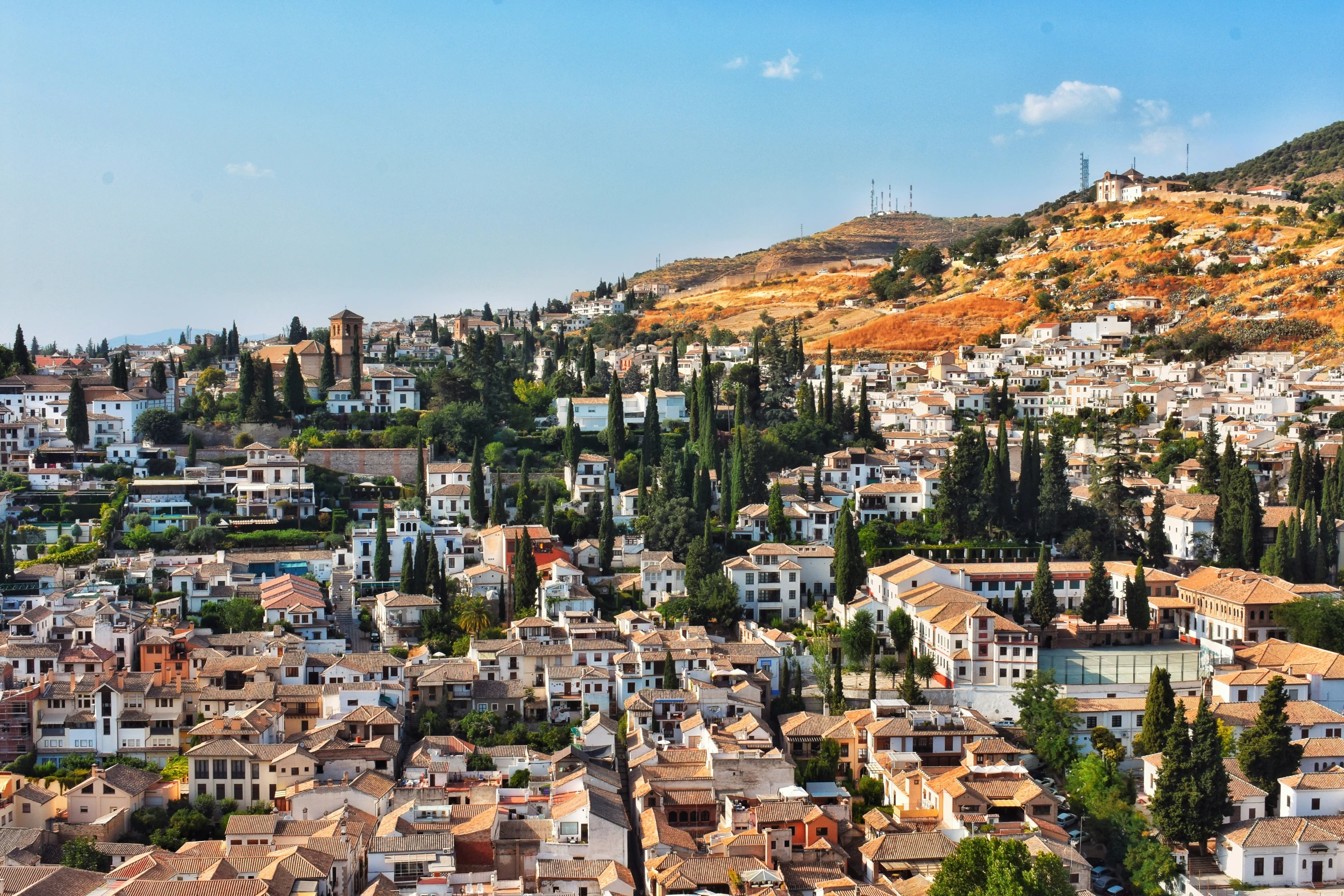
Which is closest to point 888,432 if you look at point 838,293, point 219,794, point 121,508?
point 121,508

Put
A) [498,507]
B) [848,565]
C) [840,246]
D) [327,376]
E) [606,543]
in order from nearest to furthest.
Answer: [848,565] < [606,543] < [498,507] < [327,376] < [840,246]

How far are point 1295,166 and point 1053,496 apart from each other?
221ft

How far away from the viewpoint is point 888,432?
51875mm

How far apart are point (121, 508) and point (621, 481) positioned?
46.3ft


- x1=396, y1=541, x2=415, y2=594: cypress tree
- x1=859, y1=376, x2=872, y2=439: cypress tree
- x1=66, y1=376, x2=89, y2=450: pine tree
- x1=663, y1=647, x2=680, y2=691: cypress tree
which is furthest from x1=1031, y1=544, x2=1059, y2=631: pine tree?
x1=66, y1=376, x2=89, y2=450: pine tree

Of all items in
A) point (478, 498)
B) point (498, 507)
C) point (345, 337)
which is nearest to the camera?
point (478, 498)

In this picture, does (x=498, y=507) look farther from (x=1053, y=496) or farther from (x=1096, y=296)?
(x=1096, y=296)

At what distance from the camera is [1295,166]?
320 ft

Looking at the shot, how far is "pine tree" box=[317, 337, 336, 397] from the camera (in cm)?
5184

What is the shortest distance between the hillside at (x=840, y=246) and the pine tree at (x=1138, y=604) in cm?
7088

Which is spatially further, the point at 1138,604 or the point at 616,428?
the point at 616,428

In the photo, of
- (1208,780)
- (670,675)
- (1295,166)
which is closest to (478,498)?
(670,675)

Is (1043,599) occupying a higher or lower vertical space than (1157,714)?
higher

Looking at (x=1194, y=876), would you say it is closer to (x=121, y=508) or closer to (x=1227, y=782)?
(x=1227, y=782)
